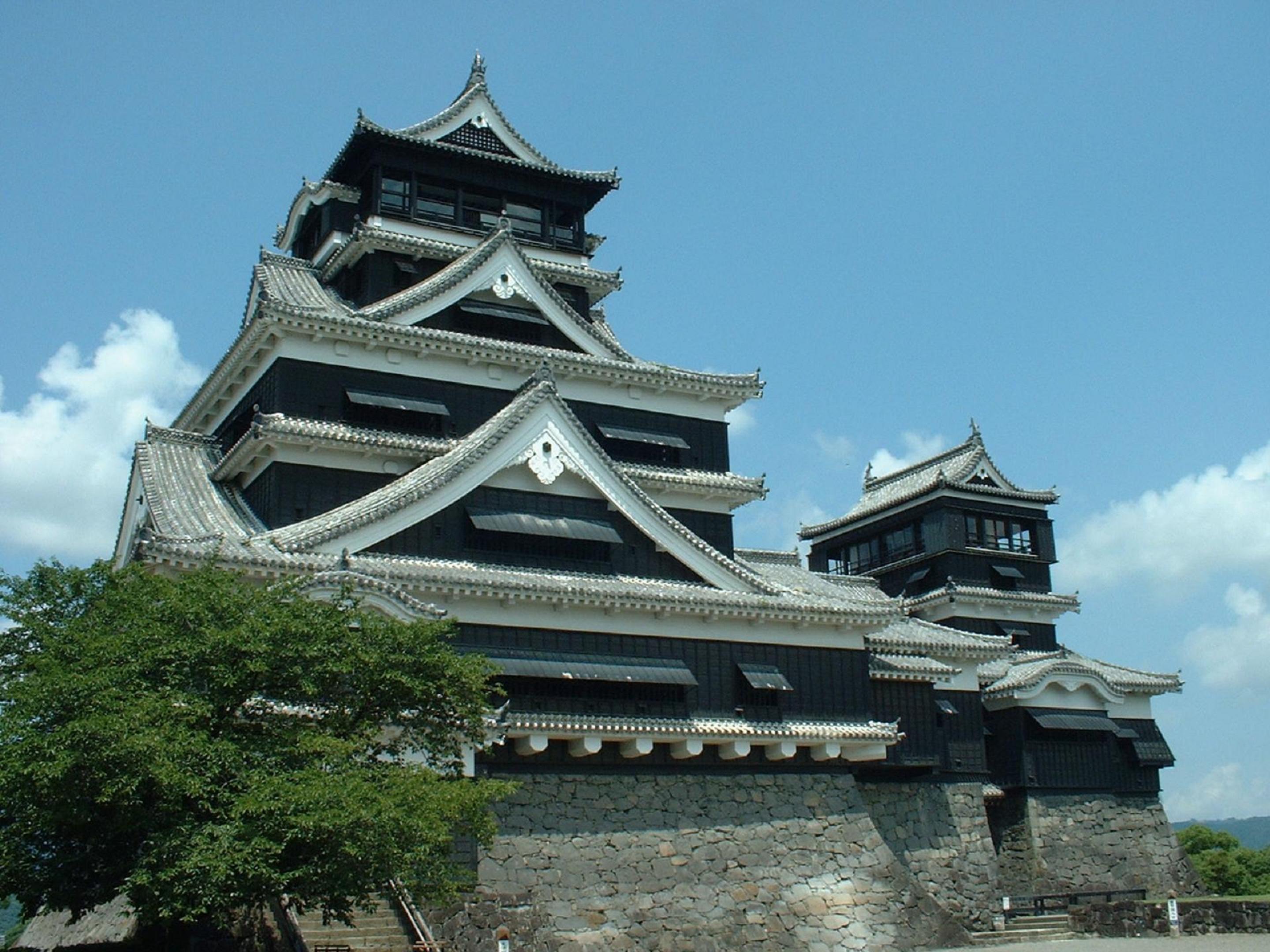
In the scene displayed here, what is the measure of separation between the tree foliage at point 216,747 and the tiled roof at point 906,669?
42.9 feet

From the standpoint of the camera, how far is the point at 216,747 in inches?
637

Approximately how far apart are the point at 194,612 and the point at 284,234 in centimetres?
2172

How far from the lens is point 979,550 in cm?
4628

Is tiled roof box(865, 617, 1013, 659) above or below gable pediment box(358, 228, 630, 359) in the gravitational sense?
below

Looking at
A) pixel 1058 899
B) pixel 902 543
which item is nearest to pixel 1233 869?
pixel 1058 899

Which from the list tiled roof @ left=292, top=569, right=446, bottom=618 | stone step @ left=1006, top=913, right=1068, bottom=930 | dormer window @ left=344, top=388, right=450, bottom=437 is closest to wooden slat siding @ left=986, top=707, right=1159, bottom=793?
stone step @ left=1006, top=913, right=1068, bottom=930

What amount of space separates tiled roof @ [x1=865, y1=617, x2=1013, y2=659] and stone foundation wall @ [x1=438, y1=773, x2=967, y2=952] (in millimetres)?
4717

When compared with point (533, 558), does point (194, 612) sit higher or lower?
lower

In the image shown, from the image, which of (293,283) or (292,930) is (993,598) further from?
(292,930)

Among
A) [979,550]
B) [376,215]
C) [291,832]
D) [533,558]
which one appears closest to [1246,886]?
[979,550]

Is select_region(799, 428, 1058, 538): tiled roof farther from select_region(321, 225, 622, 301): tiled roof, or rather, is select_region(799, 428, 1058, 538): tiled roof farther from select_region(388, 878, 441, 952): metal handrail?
select_region(388, 878, 441, 952): metal handrail

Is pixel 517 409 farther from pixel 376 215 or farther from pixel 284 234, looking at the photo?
pixel 284 234

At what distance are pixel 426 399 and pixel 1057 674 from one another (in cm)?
2078

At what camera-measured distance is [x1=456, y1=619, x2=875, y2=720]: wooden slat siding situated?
78.5ft
